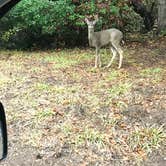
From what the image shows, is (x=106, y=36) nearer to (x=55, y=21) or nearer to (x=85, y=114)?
(x=55, y=21)

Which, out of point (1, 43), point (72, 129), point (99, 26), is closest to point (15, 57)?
point (1, 43)

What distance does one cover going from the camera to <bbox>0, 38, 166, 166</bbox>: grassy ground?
5.70 m

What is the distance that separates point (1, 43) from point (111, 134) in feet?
25.7

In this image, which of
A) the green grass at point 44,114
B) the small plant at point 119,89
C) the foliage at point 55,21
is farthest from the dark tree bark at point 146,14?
the green grass at point 44,114

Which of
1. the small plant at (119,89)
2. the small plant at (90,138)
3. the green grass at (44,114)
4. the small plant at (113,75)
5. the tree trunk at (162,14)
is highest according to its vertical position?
the small plant at (90,138)

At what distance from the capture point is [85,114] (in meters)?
6.73

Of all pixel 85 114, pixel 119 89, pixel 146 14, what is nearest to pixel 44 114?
pixel 85 114

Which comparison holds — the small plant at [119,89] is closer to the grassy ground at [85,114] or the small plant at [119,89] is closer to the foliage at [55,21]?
the grassy ground at [85,114]

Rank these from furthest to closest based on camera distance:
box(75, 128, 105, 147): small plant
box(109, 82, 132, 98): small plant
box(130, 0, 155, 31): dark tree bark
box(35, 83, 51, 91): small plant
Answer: box(130, 0, 155, 31): dark tree bark
box(35, 83, 51, 91): small plant
box(109, 82, 132, 98): small plant
box(75, 128, 105, 147): small plant

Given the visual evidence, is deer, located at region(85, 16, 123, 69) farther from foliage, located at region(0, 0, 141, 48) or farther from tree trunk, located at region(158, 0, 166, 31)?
tree trunk, located at region(158, 0, 166, 31)

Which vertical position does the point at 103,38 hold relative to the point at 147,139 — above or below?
below

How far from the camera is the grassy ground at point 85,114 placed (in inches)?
224

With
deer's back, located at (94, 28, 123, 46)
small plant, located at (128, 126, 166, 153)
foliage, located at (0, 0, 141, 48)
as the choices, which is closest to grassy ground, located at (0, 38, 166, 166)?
small plant, located at (128, 126, 166, 153)

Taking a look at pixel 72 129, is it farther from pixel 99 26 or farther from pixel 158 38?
pixel 158 38
